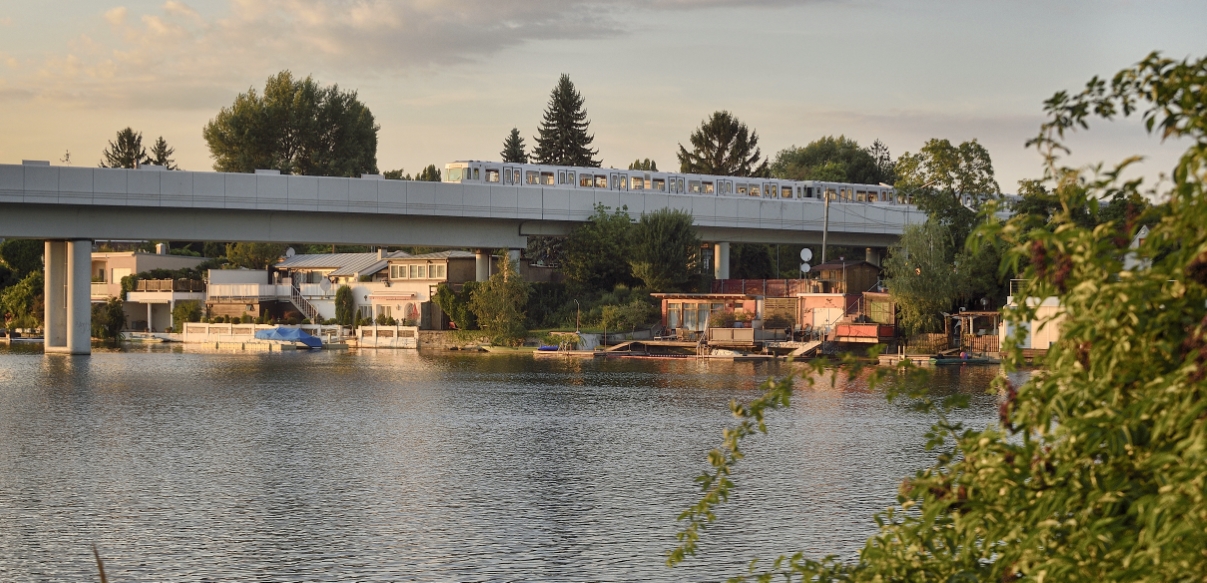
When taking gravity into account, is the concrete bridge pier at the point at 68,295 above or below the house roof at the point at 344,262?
below

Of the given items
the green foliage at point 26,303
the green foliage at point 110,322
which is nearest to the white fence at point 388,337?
the green foliage at point 110,322

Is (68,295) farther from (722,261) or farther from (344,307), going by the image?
(722,261)

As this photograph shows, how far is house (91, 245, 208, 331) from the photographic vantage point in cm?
10744

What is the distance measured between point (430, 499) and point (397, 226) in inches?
2135

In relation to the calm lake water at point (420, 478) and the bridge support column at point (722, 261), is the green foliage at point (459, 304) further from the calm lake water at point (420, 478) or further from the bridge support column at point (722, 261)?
the calm lake water at point (420, 478)

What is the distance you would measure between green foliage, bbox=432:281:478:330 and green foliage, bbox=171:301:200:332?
26.1 m

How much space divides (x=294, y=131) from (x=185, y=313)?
27374mm

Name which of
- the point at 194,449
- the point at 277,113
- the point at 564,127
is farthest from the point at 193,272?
the point at 194,449

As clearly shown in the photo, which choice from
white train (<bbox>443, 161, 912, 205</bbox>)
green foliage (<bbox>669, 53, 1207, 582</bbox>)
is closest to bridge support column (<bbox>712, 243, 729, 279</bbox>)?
white train (<bbox>443, 161, 912, 205</bbox>)

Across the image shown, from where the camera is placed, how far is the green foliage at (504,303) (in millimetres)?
82562

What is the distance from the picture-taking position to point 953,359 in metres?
65.7

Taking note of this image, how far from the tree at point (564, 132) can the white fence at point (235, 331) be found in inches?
1679

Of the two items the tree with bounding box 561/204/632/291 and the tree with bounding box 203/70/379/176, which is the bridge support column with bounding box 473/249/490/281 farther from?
the tree with bounding box 203/70/379/176

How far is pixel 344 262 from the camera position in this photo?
10756 centimetres
